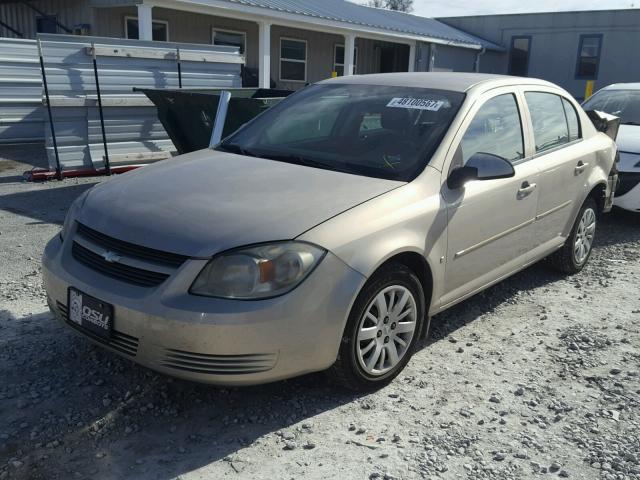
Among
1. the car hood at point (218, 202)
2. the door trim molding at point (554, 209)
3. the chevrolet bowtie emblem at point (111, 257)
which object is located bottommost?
the door trim molding at point (554, 209)

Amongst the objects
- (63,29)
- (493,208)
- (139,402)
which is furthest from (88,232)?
(63,29)

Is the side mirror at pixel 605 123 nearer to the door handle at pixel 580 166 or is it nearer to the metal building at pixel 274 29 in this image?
the door handle at pixel 580 166

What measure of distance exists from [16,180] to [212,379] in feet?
23.2

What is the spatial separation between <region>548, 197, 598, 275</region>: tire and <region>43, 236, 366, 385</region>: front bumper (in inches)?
118

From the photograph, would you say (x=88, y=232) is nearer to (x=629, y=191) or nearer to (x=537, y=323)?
(x=537, y=323)

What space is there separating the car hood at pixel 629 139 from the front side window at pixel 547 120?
2.57m

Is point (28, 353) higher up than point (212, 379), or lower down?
lower down

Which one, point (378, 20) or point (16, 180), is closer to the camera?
point (16, 180)

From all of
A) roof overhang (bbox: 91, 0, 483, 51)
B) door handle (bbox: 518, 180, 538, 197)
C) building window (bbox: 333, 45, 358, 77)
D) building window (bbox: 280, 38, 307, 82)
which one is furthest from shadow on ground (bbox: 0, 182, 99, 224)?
building window (bbox: 333, 45, 358, 77)

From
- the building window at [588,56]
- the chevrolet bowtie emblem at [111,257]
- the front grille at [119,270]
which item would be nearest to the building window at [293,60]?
the building window at [588,56]

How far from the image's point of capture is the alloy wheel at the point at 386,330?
3.20 metres

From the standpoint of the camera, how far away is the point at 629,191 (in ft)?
22.7

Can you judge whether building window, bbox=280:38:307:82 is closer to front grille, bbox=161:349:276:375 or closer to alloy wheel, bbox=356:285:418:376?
alloy wheel, bbox=356:285:418:376

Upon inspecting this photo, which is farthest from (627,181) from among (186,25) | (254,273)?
(186,25)
